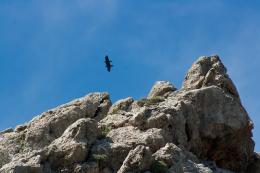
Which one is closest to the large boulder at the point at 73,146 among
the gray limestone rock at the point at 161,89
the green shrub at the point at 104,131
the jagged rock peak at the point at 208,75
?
the green shrub at the point at 104,131

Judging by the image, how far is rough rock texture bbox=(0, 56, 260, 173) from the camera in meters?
Result: 42.8

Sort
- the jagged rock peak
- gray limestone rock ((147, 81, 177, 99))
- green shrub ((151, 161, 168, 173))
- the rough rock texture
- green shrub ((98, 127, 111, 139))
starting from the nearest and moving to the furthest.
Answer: green shrub ((151, 161, 168, 173)) < the rough rock texture < green shrub ((98, 127, 111, 139)) < gray limestone rock ((147, 81, 177, 99)) < the jagged rock peak

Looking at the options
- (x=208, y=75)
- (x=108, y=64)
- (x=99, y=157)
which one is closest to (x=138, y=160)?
(x=99, y=157)

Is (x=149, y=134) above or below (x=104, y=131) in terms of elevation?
below

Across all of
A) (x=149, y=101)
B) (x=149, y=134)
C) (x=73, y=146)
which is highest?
(x=149, y=101)

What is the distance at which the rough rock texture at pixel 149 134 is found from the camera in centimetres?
4281

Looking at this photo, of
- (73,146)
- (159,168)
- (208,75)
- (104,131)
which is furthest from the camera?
(208,75)

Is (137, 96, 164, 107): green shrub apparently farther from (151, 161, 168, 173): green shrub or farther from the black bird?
(151, 161, 168, 173): green shrub

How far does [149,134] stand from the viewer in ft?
154

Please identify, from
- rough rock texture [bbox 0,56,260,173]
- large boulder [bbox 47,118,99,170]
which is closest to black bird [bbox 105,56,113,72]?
rough rock texture [bbox 0,56,260,173]

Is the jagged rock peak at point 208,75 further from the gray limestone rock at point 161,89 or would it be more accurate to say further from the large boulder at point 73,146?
the large boulder at point 73,146

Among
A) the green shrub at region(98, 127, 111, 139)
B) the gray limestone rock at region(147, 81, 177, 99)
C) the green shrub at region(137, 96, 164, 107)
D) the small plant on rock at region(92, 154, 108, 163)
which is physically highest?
the gray limestone rock at region(147, 81, 177, 99)

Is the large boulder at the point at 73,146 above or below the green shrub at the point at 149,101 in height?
below

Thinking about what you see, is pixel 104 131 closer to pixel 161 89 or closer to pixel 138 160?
pixel 138 160
